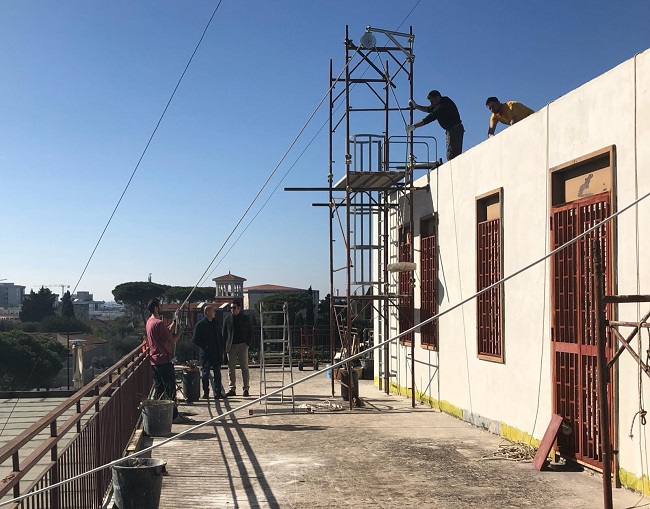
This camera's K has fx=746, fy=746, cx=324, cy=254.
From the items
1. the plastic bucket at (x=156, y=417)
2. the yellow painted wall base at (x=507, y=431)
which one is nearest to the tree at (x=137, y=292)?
the yellow painted wall base at (x=507, y=431)

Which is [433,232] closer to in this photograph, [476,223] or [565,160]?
[476,223]

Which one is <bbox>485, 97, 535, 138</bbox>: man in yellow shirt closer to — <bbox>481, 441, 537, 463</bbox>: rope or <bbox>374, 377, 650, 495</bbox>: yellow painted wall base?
<bbox>374, 377, 650, 495</bbox>: yellow painted wall base

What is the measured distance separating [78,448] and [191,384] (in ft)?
28.4

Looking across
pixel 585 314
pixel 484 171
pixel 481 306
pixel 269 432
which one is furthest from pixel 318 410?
pixel 585 314

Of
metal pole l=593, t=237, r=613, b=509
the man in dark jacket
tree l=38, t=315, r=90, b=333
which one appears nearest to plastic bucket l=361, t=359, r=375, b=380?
the man in dark jacket

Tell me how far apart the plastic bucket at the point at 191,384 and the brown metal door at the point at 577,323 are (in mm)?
7728

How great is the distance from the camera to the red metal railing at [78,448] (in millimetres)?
4309

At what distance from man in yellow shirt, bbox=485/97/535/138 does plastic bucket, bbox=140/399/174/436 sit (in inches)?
261

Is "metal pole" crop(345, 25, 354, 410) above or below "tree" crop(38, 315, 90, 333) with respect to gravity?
above

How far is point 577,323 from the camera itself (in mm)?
8328

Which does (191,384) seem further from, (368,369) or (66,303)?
(66,303)

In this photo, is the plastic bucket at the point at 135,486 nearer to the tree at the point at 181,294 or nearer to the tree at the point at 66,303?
the tree at the point at 66,303

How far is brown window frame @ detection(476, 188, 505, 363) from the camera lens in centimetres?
1053

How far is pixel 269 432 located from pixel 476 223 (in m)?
4.46
